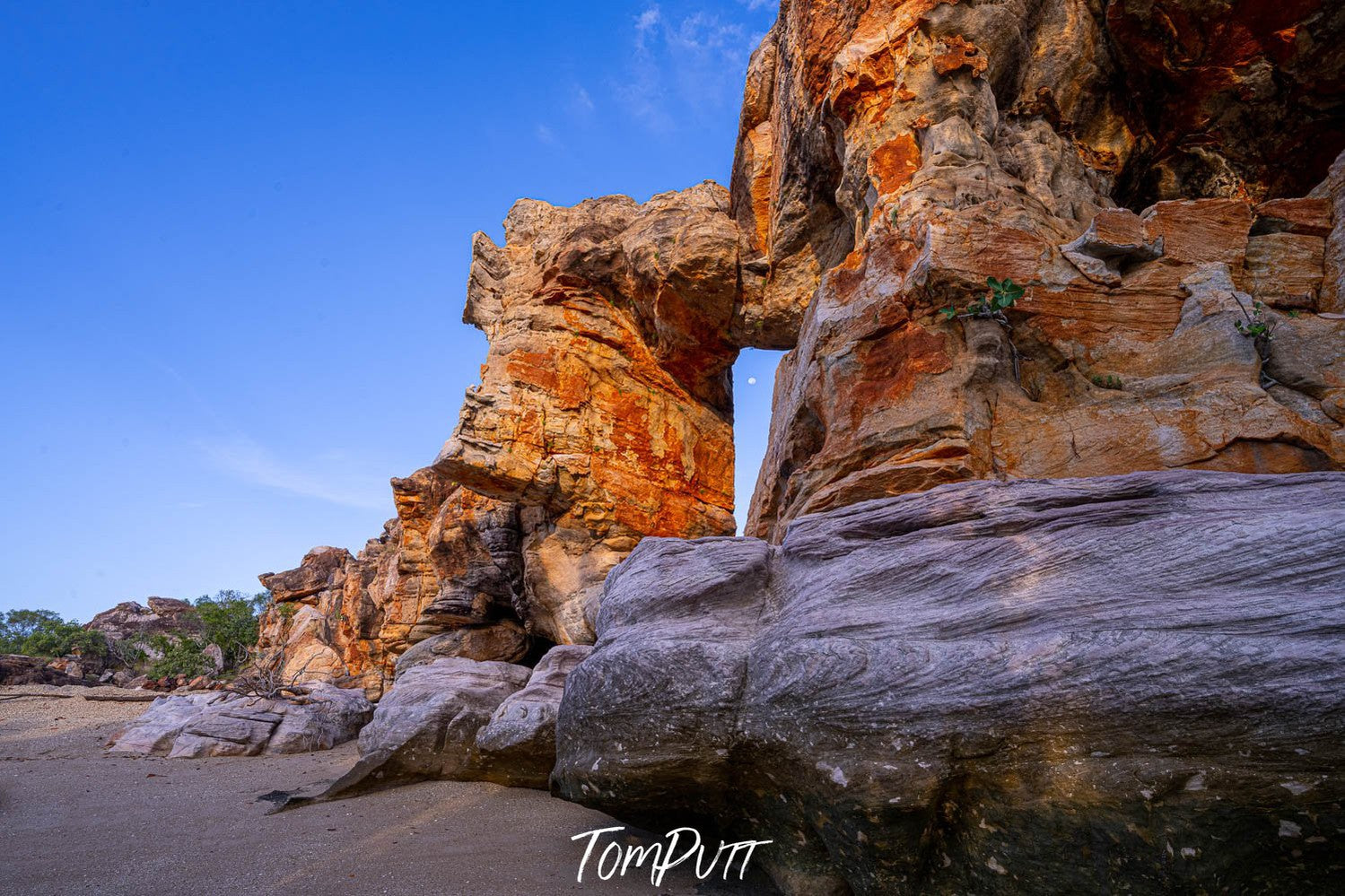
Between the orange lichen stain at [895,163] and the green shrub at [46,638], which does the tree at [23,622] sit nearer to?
Answer: the green shrub at [46,638]

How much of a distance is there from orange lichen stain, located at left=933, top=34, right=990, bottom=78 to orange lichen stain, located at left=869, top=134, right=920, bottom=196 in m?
1.17

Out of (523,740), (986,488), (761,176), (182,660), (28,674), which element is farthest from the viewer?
(182,660)

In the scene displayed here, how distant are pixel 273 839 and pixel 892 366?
773 cm

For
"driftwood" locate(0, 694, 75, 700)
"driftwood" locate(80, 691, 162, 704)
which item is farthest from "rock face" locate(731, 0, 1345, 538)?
"driftwood" locate(0, 694, 75, 700)

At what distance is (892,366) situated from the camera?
7711mm

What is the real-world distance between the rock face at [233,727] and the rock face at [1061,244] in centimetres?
952

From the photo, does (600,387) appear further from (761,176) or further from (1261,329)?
(1261,329)

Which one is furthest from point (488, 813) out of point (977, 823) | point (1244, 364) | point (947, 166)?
point (947, 166)

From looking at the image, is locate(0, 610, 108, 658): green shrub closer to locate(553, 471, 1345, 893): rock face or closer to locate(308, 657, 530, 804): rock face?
locate(308, 657, 530, 804): rock face

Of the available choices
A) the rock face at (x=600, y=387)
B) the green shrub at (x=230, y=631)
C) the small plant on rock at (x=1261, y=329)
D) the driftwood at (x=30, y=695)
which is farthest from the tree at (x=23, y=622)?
the small plant on rock at (x=1261, y=329)

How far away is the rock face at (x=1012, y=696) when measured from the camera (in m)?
2.88

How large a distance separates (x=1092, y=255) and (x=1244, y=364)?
202 cm

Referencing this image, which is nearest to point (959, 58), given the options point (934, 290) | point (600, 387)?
point (934, 290)

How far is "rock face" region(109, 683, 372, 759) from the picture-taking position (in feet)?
36.8
